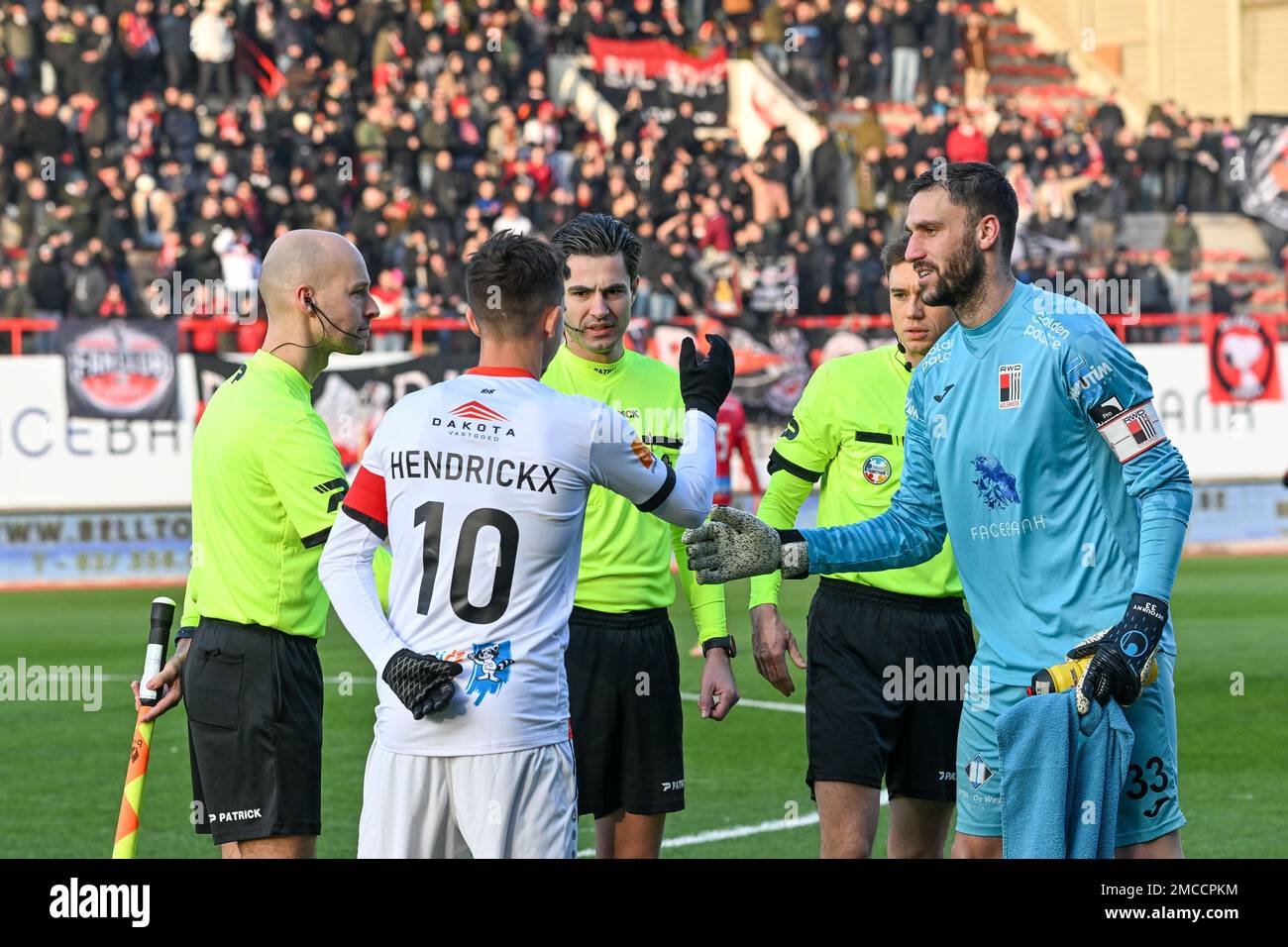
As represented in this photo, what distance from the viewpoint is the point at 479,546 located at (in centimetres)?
405

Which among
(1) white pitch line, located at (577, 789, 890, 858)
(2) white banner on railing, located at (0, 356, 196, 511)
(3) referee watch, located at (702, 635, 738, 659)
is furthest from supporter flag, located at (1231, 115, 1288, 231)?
(3) referee watch, located at (702, 635, 738, 659)

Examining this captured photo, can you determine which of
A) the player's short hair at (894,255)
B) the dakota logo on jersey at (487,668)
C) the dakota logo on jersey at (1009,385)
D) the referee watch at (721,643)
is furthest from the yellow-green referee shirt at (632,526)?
the dakota logo on jersey at (487,668)

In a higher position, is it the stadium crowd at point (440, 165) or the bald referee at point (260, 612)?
the stadium crowd at point (440, 165)

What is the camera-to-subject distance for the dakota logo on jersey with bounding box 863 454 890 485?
19.5ft

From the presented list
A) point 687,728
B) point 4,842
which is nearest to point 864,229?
point 687,728

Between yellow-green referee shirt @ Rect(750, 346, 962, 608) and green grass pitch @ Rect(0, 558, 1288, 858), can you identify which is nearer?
yellow-green referee shirt @ Rect(750, 346, 962, 608)

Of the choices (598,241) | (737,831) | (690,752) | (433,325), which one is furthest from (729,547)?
(433,325)

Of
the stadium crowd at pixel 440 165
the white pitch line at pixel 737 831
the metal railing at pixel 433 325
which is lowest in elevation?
the white pitch line at pixel 737 831

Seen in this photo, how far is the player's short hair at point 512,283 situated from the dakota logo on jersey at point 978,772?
5.34ft

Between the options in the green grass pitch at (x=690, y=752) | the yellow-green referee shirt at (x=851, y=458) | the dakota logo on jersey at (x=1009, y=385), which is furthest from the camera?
the green grass pitch at (x=690, y=752)

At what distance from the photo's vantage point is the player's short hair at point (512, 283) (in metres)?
4.19

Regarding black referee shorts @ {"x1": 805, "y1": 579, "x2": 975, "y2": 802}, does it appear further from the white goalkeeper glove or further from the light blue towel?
the light blue towel

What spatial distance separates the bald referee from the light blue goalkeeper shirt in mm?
1384

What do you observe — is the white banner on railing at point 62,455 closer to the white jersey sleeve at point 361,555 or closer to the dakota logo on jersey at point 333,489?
the dakota logo on jersey at point 333,489
